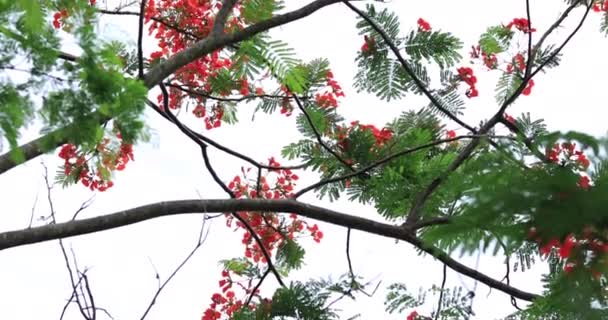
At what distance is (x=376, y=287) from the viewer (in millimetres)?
2533

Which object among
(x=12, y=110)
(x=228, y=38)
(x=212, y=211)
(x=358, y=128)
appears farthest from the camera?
(x=358, y=128)

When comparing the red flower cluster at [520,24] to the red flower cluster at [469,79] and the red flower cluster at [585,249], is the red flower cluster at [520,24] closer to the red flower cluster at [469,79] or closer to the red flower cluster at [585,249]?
the red flower cluster at [469,79]

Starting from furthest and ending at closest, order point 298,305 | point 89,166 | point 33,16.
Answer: point 89,166 → point 298,305 → point 33,16

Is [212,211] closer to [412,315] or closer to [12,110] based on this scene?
[412,315]

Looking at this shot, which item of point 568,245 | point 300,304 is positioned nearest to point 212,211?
point 300,304

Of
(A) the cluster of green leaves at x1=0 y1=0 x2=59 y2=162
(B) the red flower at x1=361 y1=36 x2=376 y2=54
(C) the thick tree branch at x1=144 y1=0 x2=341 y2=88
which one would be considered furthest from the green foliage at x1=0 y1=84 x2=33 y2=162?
(B) the red flower at x1=361 y1=36 x2=376 y2=54

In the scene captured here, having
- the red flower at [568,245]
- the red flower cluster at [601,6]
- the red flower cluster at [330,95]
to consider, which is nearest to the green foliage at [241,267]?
the red flower cluster at [330,95]

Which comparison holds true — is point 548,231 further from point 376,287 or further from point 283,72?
point 283,72

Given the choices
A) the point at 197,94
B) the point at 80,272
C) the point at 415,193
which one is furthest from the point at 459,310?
the point at 197,94

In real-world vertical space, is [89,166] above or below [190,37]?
below

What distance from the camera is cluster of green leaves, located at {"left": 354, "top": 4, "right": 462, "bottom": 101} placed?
3.51 m

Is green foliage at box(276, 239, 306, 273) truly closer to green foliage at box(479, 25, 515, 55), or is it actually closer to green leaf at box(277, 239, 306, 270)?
green leaf at box(277, 239, 306, 270)

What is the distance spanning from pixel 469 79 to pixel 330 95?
73 cm

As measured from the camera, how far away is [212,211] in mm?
2629
